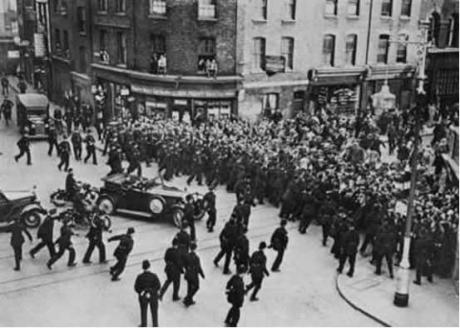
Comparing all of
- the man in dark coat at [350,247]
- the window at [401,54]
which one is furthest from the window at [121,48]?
the man in dark coat at [350,247]

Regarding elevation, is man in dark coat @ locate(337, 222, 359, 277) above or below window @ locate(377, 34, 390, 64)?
below

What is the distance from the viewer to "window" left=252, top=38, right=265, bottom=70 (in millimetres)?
34938

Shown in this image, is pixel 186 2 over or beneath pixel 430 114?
over

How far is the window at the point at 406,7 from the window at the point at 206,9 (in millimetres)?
13989

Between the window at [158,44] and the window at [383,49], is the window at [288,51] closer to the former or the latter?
the window at [158,44]

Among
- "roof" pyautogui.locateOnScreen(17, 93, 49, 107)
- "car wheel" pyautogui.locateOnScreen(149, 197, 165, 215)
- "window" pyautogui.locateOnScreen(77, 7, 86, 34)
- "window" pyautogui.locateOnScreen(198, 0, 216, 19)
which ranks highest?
"window" pyautogui.locateOnScreen(198, 0, 216, 19)

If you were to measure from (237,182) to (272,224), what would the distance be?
2725 mm

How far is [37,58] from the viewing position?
2082 inches

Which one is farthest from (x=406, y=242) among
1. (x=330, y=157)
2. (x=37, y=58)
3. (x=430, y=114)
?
(x=37, y=58)

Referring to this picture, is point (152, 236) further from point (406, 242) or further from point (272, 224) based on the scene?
point (406, 242)

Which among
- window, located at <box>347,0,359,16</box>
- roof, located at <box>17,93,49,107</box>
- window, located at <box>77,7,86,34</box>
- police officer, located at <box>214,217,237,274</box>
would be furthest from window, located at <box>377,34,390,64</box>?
police officer, located at <box>214,217,237,274</box>

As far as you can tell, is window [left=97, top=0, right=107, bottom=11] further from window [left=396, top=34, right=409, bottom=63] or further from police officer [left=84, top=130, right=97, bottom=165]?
window [left=396, top=34, right=409, bottom=63]

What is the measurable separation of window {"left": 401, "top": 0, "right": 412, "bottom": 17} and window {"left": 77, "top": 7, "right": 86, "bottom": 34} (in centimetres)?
2079

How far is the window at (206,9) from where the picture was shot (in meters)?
33.5
